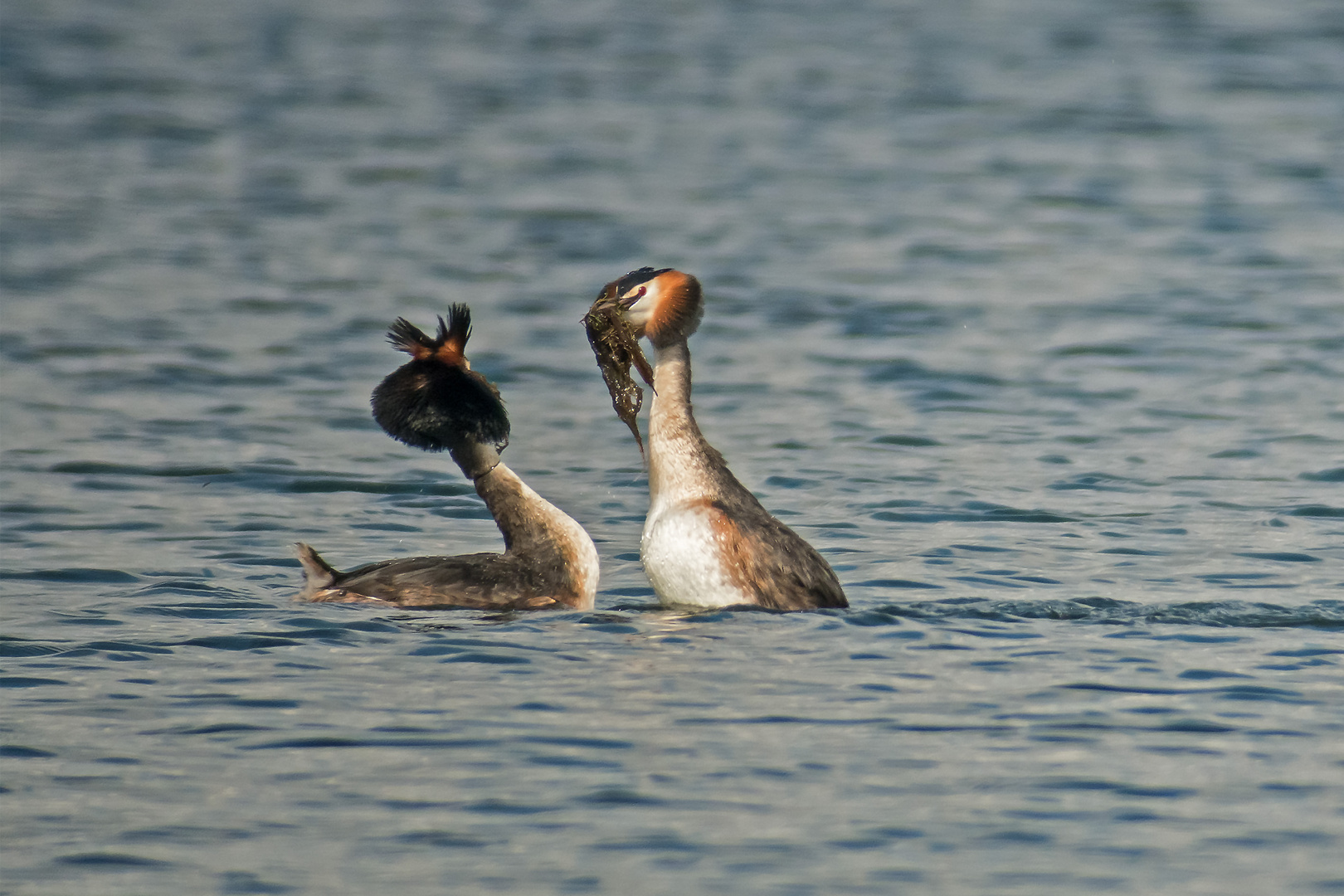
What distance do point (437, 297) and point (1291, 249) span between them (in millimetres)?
9815

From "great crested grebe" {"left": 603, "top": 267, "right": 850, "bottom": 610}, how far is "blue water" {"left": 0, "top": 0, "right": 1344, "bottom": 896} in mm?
249

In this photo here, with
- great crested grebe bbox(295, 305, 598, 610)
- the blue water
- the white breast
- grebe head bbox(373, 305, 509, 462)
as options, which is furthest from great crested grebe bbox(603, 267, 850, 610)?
grebe head bbox(373, 305, 509, 462)

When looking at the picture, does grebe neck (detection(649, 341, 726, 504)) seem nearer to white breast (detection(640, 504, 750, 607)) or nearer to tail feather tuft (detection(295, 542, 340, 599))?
white breast (detection(640, 504, 750, 607))

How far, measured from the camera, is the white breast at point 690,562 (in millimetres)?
10305

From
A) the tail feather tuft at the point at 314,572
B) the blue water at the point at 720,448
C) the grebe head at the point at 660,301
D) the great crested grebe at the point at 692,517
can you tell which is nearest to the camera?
the blue water at the point at 720,448

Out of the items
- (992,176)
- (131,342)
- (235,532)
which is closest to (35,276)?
(131,342)

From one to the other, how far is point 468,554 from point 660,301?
1755 mm

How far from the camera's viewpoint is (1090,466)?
14.4 metres

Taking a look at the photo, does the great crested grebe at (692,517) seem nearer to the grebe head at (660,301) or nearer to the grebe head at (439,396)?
the grebe head at (660,301)

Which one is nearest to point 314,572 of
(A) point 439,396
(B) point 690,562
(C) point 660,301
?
(A) point 439,396

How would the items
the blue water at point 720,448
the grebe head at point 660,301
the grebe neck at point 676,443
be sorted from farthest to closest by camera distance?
1. the grebe head at point 660,301
2. the grebe neck at point 676,443
3. the blue water at point 720,448

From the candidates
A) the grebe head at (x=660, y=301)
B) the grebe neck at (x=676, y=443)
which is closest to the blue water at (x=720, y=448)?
the grebe neck at (x=676, y=443)

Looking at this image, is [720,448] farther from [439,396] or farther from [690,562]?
[690,562]

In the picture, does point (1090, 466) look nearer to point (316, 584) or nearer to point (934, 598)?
point (934, 598)
